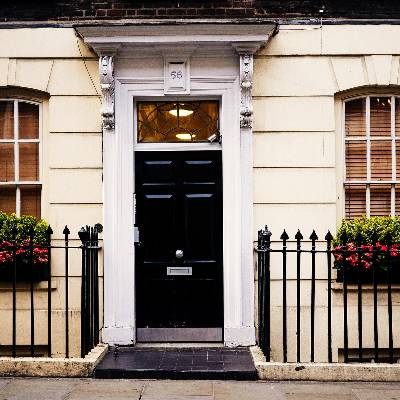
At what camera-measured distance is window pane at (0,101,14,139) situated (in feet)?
26.4

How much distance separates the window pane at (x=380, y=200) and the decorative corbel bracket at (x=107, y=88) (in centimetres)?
346

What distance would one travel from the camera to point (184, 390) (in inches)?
235

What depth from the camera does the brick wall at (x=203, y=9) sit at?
305 inches

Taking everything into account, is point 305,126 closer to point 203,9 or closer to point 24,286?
point 203,9

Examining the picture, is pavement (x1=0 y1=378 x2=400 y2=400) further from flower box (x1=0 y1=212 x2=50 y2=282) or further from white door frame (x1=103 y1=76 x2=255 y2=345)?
flower box (x1=0 y1=212 x2=50 y2=282)

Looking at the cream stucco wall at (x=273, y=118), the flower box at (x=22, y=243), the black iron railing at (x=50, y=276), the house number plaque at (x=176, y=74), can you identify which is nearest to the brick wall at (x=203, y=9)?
the cream stucco wall at (x=273, y=118)

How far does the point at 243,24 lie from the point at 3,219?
12.3ft

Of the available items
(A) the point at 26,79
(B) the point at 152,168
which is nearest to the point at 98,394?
(B) the point at 152,168

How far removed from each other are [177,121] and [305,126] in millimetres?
1636

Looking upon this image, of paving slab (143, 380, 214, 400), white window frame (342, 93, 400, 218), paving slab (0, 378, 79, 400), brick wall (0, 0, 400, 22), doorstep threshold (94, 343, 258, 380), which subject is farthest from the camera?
Answer: white window frame (342, 93, 400, 218)

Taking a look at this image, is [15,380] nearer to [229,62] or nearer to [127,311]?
[127,311]

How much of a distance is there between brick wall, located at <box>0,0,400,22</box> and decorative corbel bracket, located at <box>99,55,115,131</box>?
0.65 meters

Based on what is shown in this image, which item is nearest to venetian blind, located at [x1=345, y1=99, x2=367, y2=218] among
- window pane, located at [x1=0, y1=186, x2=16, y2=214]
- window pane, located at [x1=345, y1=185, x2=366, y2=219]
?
window pane, located at [x1=345, y1=185, x2=366, y2=219]

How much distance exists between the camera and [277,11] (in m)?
7.80
